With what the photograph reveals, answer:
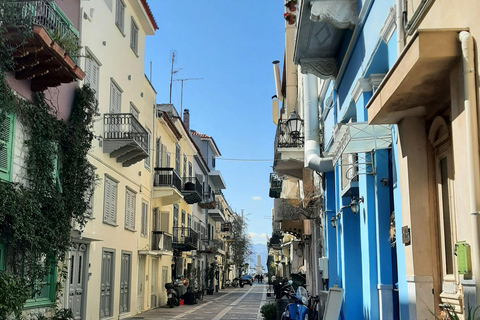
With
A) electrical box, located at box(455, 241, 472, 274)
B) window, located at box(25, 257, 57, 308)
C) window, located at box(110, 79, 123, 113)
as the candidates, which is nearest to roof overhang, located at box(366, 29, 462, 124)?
electrical box, located at box(455, 241, 472, 274)

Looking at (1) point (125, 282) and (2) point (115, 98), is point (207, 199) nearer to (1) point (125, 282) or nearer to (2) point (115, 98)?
(1) point (125, 282)

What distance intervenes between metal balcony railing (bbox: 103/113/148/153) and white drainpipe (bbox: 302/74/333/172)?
236 inches

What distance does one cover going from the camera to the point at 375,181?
8.72 metres

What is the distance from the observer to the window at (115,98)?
19.1 m

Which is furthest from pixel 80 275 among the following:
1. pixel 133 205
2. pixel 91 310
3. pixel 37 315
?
pixel 133 205

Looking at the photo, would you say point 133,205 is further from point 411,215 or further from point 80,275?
point 411,215

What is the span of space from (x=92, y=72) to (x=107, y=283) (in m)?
7.24

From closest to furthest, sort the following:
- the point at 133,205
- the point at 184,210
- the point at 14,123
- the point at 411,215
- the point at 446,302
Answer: the point at 446,302 → the point at 411,215 → the point at 14,123 → the point at 133,205 → the point at 184,210

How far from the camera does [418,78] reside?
5168 mm

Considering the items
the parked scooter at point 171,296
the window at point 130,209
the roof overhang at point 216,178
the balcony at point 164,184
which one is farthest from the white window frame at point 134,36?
the roof overhang at point 216,178

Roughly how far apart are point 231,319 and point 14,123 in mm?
12106

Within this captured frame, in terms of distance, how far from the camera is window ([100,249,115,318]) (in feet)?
60.5

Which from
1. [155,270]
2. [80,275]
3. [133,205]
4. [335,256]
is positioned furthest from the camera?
[155,270]

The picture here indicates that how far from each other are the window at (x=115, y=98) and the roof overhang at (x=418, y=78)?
14001 mm
